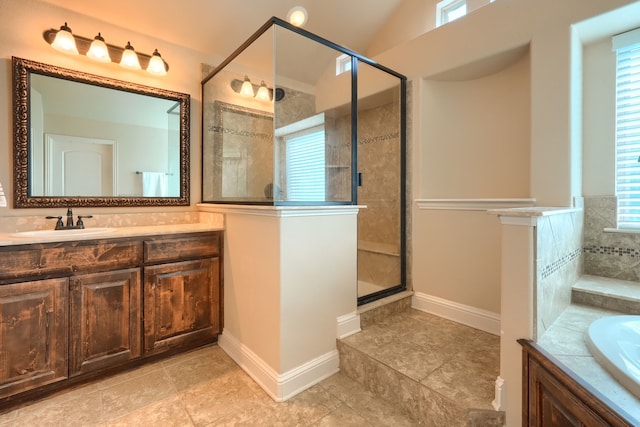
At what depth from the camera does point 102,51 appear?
210 centimetres

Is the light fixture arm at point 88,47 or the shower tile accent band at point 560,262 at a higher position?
the light fixture arm at point 88,47

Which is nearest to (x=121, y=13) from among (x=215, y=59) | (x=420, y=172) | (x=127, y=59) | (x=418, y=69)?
(x=127, y=59)

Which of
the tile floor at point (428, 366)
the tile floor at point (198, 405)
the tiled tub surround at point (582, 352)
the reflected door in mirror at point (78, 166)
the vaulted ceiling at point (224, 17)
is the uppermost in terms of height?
the vaulted ceiling at point (224, 17)

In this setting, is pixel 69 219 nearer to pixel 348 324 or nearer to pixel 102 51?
pixel 102 51

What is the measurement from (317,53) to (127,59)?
145cm

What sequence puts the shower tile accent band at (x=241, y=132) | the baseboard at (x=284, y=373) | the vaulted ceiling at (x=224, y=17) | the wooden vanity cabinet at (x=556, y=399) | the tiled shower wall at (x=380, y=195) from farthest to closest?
the tiled shower wall at (x=380, y=195) < the shower tile accent band at (x=241, y=132) < the vaulted ceiling at (x=224, y=17) < the baseboard at (x=284, y=373) < the wooden vanity cabinet at (x=556, y=399)

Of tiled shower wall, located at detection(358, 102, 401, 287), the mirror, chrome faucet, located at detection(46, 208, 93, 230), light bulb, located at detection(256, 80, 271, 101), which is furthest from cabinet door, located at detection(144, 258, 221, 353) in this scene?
light bulb, located at detection(256, 80, 271, 101)

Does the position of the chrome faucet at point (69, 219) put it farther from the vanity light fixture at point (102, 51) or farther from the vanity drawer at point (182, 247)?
the vanity light fixture at point (102, 51)

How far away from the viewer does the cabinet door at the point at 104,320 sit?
175cm

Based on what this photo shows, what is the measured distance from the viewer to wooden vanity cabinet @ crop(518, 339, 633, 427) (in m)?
0.88

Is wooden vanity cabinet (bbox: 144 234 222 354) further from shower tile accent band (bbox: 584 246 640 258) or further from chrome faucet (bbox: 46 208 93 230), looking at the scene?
shower tile accent band (bbox: 584 246 640 258)

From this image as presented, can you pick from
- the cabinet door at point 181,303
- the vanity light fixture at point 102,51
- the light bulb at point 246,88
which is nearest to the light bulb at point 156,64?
the vanity light fixture at point 102,51

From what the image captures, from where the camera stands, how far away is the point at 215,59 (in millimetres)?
2682

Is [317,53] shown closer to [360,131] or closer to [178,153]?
[360,131]
